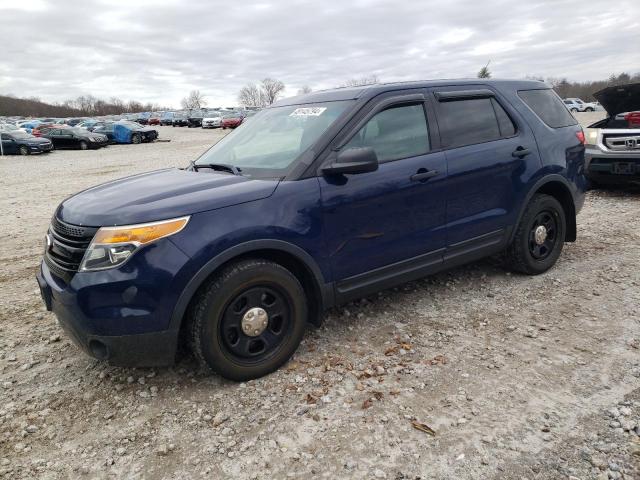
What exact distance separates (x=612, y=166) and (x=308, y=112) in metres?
6.30

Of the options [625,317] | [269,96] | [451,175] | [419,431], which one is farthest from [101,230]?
[269,96]

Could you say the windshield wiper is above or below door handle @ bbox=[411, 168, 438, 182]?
above

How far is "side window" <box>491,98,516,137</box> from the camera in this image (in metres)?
4.24

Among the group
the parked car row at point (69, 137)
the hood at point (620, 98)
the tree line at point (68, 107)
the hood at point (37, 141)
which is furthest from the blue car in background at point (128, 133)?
the tree line at point (68, 107)

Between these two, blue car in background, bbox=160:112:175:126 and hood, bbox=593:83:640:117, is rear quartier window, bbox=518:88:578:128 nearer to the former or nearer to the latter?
hood, bbox=593:83:640:117

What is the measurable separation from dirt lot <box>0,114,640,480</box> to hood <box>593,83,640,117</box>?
5168 millimetres

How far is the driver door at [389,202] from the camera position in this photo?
10.7 ft

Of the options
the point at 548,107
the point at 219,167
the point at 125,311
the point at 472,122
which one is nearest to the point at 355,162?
the point at 219,167

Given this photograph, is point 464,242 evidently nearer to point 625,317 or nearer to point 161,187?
point 625,317

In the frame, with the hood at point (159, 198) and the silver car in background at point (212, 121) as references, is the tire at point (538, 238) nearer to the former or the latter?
the hood at point (159, 198)

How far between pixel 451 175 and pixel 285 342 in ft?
6.02

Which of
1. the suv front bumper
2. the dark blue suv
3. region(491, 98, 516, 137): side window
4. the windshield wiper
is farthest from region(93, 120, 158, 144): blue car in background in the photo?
the suv front bumper

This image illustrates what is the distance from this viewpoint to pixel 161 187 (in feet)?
10.5

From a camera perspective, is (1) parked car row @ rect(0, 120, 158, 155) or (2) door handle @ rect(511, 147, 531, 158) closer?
(2) door handle @ rect(511, 147, 531, 158)
